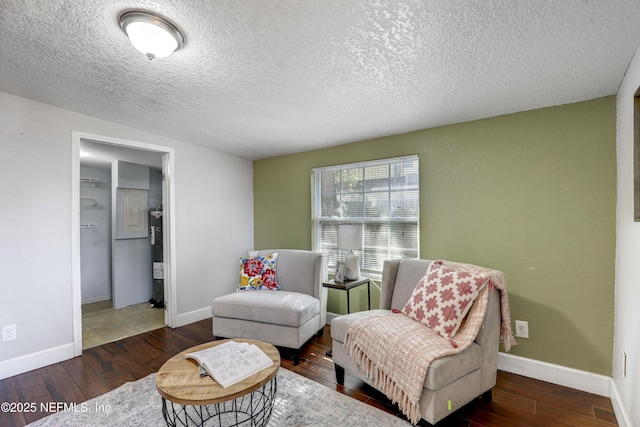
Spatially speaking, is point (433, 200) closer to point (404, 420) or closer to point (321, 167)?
point (321, 167)

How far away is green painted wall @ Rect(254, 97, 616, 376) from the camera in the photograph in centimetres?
211

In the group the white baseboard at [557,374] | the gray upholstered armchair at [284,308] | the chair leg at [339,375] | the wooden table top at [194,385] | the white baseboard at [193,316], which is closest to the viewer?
the wooden table top at [194,385]

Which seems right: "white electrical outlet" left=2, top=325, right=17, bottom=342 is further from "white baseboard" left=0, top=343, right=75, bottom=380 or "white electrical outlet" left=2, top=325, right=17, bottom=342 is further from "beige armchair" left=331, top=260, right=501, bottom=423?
"beige armchair" left=331, top=260, right=501, bottom=423

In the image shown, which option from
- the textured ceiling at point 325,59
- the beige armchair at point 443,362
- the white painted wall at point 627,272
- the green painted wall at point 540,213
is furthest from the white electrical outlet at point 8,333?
the white painted wall at point 627,272

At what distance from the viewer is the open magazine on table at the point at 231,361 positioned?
4.80ft

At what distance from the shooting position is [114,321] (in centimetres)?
359

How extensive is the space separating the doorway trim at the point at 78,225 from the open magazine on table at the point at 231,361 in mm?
1711

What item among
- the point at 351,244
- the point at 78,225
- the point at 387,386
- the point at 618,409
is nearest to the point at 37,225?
the point at 78,225

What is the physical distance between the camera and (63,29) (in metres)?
1.47

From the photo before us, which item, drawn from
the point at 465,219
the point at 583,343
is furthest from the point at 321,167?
the point at 583,343

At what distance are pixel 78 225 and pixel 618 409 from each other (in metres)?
4.33

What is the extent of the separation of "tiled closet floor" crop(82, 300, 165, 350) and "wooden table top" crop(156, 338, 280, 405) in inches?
79.5

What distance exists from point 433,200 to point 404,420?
1.86 metres

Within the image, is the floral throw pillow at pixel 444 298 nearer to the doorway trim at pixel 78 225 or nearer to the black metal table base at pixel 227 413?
the black metal table base at pixel 227 413
